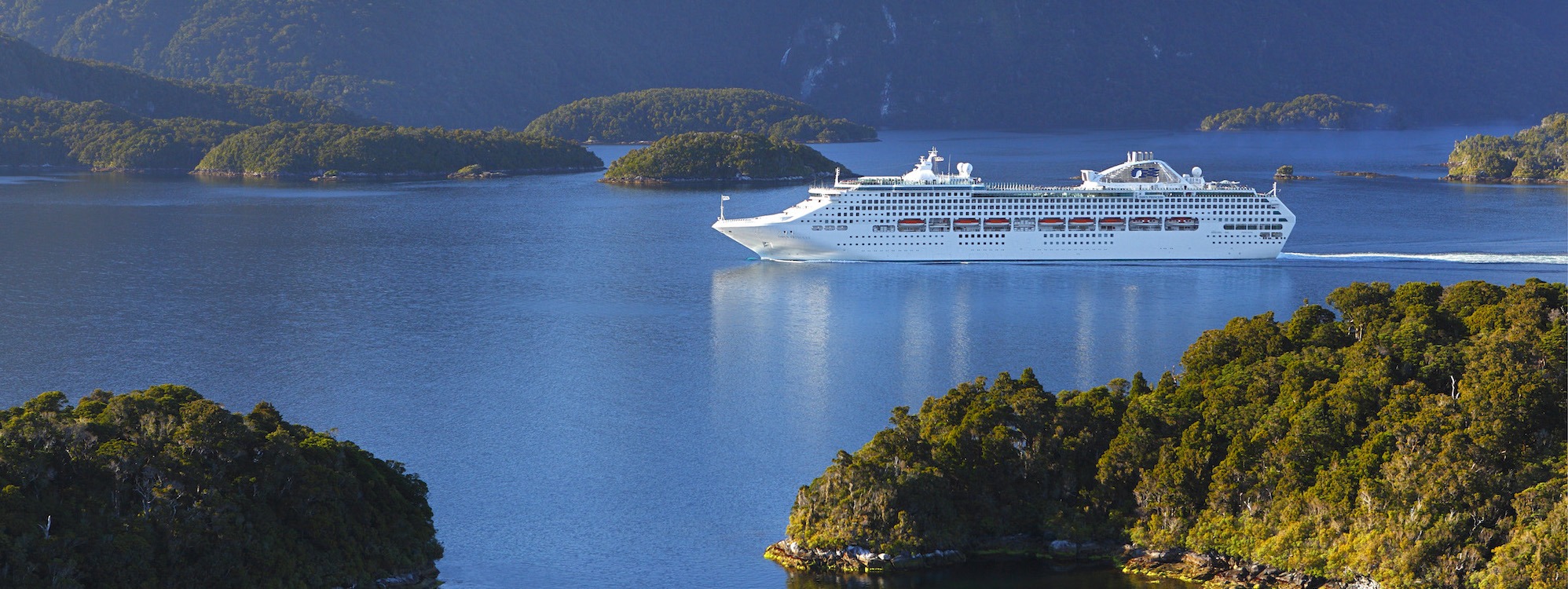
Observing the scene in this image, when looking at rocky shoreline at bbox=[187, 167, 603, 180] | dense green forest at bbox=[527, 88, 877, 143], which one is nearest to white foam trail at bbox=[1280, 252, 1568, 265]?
rocky shoreline at bbox=[187, 167, 603, 180]

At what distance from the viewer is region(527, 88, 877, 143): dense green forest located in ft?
443

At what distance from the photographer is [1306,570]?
68.5 feet

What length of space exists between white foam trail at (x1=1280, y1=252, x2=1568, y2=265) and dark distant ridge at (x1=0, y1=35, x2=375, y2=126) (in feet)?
284

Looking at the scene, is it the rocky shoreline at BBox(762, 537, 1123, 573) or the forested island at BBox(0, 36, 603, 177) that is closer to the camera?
the rocky shoreline at BBox(762, 537, 1123, 573)

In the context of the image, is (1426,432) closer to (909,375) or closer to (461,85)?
(909,375)

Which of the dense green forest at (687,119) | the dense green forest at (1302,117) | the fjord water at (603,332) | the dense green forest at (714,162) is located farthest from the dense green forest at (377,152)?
the dense green forest at (1302,117)

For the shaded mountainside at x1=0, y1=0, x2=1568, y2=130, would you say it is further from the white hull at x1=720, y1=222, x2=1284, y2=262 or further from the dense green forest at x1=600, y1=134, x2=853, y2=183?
the white hull at x1=720, y1=222, x2=1284, y2=262

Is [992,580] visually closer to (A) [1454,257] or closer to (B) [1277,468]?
(B) [1277,468]

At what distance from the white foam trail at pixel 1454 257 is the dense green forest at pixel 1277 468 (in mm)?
26615

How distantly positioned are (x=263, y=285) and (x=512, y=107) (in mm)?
116922

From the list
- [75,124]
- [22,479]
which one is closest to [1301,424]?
[22,479]

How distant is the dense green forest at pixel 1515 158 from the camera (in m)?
90.0

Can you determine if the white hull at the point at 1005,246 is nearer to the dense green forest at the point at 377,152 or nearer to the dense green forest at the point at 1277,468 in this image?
the dense green forest at the point at 1277,468

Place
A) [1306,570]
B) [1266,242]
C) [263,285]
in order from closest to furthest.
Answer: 1. [1306,570]
2. [263,285]
3. [1266,242]
